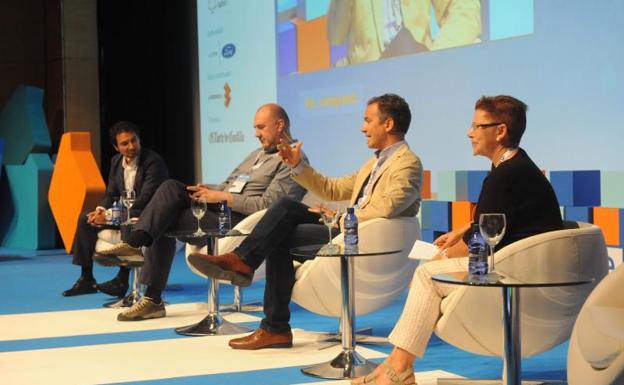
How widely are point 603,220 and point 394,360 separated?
1953 mm

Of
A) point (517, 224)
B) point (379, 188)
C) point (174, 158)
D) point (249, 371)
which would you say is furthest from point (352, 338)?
point (174, 158)

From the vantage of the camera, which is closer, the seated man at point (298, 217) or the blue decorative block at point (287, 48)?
the seated man at point (298, 217)

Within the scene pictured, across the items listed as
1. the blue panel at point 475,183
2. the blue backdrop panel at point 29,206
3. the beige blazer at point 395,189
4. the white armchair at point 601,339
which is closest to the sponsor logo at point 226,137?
the blue backdrop panel at point 29,206

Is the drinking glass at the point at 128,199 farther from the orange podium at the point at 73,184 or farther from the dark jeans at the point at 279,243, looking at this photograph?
the orange podium at the point at 73,184

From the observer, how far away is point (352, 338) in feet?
13.2

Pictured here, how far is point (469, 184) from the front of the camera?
228 inches

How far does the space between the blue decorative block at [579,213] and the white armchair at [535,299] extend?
161cm

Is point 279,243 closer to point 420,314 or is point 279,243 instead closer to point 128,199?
point 420,314

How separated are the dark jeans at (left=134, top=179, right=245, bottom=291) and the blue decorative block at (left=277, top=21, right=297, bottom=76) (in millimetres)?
2403

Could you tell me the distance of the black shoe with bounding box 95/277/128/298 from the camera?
6.39 m

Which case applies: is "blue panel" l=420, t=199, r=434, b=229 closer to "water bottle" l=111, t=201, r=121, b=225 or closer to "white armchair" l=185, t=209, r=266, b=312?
"white armchair" l=185, t=209, r=266, b=312

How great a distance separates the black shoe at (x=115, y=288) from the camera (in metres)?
6.39

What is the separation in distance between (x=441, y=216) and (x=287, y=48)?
2237mm

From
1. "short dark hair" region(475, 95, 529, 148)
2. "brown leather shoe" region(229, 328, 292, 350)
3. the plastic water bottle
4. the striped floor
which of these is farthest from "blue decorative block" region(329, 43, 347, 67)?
"short dark hair" region(475, 95, 529, 148)
